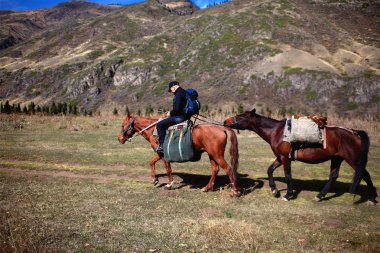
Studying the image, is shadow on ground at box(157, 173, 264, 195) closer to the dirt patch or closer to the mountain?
the dirt patch

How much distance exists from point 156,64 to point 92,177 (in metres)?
113

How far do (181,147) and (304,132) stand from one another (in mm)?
4000

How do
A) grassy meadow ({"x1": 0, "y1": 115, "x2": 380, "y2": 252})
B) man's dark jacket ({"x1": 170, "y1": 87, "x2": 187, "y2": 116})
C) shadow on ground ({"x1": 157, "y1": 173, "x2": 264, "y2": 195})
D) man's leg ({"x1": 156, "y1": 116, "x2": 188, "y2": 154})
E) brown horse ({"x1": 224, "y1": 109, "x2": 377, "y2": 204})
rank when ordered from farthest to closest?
shadow on ground ({"x1": 157, "y1": 173, "x2": 264, "y2": 195}) → man's leg ({"x1": 156, "y1": 116, "x2": 188, "y2": 154}) → man's dark jacket ({"x1": 170, "y1": 87, "x2": 187, "y2": 116}) → brown horse ({"x1": 224, "y1": 109, "x2": 377, "y2": 204}) → grassy meadow ({"x1": 0, "y1": 115, "x2": 380, "y2": 252})

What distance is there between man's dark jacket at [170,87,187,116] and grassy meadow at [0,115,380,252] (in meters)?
2.79

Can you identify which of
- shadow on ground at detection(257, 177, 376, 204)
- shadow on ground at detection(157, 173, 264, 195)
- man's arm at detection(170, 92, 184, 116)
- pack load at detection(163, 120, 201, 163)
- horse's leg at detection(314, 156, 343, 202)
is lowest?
shadow on ground at detection(257, 177, 376, 204)

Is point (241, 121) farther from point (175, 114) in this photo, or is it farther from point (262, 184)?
point (262, 184)

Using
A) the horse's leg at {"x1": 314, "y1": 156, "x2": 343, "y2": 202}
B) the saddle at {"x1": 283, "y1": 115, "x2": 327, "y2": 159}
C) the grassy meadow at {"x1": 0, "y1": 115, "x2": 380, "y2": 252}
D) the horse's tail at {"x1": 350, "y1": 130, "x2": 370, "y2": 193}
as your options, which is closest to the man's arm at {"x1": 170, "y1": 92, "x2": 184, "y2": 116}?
the grassy meadow at {"x1": 0, "y1": 115, "x2": 380, "y2": 252}

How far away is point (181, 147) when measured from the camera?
1099cm

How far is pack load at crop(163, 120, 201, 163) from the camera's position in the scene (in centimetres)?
1095

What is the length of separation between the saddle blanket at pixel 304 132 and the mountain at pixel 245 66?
62065mm

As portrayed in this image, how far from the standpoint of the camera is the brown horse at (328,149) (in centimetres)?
963

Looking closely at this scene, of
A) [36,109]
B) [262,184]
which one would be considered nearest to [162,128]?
[262,184]

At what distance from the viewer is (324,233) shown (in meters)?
7.37

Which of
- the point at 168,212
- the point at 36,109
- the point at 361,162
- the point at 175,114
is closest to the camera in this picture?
the point at 168,212
